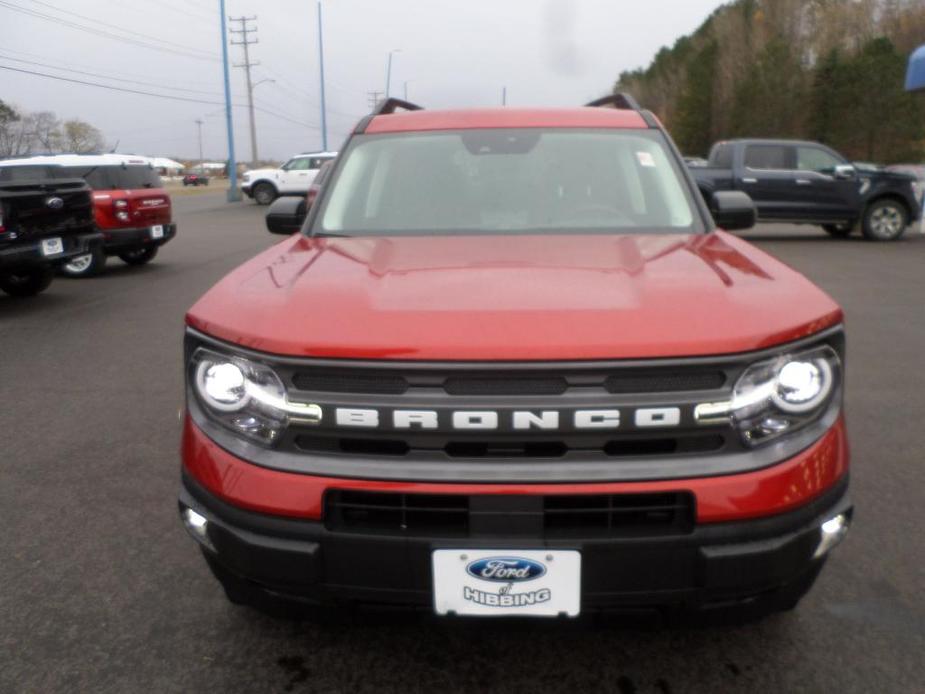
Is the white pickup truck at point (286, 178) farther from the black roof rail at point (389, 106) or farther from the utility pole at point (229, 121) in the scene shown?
the black roof rail at point (389, 106)

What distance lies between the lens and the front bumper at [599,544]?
6.48 ft

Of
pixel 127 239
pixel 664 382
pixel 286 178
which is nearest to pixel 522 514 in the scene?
pixel 664 382

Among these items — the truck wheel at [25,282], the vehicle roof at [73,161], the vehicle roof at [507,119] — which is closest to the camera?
the vehicle roof at [507,119]

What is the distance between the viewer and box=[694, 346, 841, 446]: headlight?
202 centimetres

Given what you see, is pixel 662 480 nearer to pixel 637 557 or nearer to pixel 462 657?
pixel 637 557

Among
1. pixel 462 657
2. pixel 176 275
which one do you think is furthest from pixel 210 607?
pixel 176 275

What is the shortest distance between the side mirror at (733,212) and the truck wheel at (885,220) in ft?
45.5

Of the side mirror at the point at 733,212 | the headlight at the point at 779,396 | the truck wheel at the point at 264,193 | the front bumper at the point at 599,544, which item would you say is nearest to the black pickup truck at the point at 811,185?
the side mirror at the point at 733,212

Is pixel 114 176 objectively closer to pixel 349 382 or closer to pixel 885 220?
pixel 349 382

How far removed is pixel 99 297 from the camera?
401 inches

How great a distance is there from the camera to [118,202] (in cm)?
1187

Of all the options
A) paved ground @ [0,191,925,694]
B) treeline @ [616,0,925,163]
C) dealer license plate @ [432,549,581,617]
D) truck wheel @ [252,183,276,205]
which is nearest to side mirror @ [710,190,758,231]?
paved ground @ [0,191,925,694]

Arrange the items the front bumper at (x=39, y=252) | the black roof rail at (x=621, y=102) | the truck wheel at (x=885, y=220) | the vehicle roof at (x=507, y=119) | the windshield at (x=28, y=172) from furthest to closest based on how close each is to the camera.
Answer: the truck wheel at (x=885, y=220) → the windshield at (x=28, y=172) → the front bumper at (x=39, y=252) → the black roof rail at (x=621, y=102) → the vehicle roof at (x=507, y=119)

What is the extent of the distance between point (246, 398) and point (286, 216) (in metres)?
2.02
